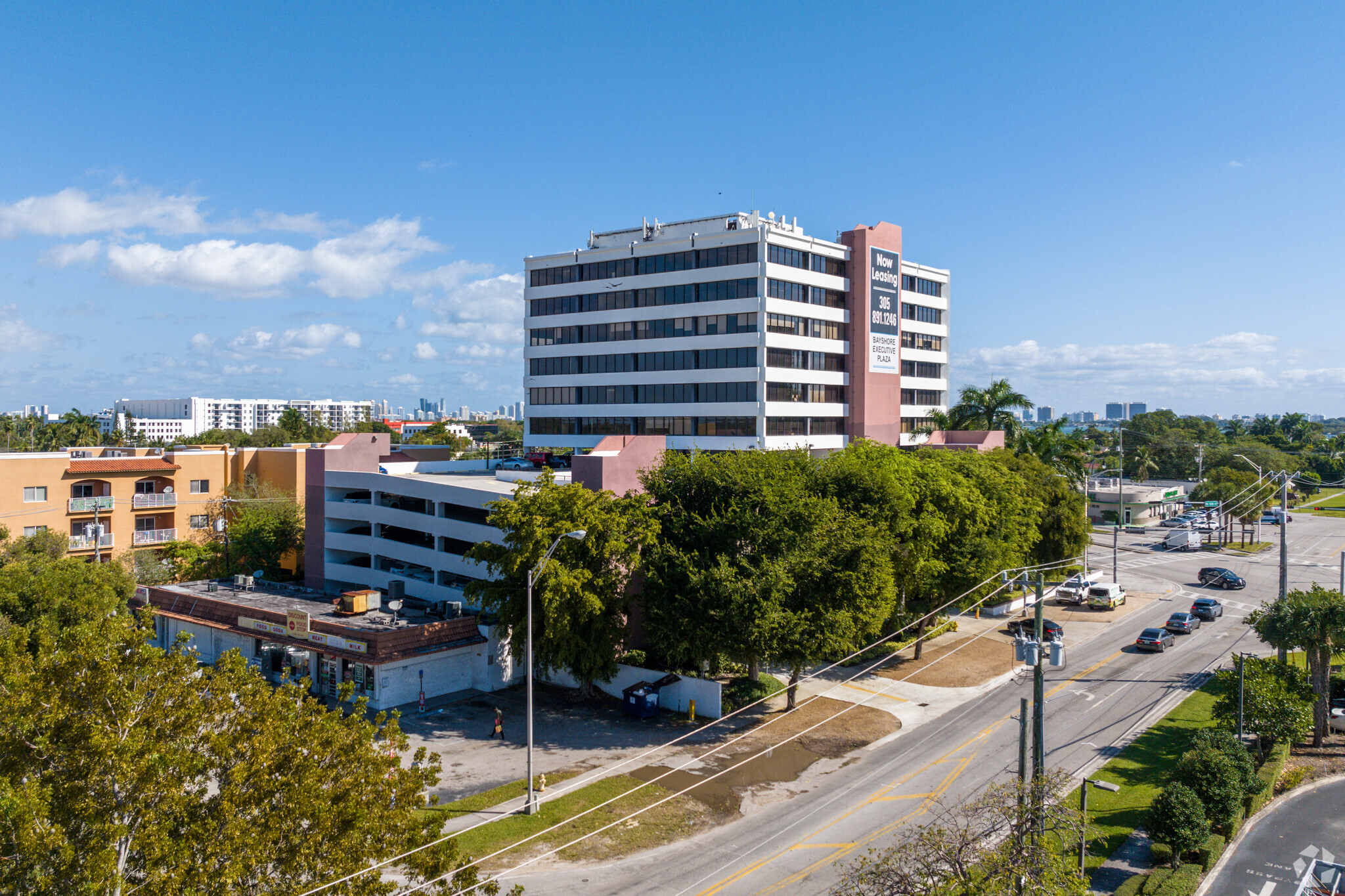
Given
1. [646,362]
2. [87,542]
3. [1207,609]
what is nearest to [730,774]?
[1207,609]

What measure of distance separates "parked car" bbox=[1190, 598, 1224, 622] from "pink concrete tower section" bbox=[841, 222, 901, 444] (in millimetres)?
25742

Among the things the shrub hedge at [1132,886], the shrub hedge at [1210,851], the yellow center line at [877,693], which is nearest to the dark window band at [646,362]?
the yellow center line at [877,693]

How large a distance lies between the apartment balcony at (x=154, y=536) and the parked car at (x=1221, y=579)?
268 ft

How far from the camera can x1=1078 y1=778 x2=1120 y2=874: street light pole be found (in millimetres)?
17645

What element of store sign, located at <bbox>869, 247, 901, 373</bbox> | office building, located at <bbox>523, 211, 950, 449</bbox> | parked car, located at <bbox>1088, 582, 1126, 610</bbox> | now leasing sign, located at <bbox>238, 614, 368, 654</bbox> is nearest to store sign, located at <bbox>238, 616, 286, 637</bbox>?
now leasing sign, located at <bbox>238, 614, 368, 654</bbox>

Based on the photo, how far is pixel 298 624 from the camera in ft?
134

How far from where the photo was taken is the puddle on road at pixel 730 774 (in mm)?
28656

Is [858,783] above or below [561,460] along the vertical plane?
below

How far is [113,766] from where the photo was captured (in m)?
12.8

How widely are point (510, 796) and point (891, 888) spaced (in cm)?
1781

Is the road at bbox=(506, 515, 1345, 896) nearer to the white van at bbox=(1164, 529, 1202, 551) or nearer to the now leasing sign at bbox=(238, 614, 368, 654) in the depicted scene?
the now leasing sign at bbox=(238, 614, 368, 654)

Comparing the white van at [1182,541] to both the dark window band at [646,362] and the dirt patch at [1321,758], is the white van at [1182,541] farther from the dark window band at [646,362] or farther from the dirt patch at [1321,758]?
the dirt patch at [1321,758]

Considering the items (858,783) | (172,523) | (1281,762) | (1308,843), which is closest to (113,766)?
(858,783)

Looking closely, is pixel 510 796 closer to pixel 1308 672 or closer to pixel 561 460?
pixel 1308 672
